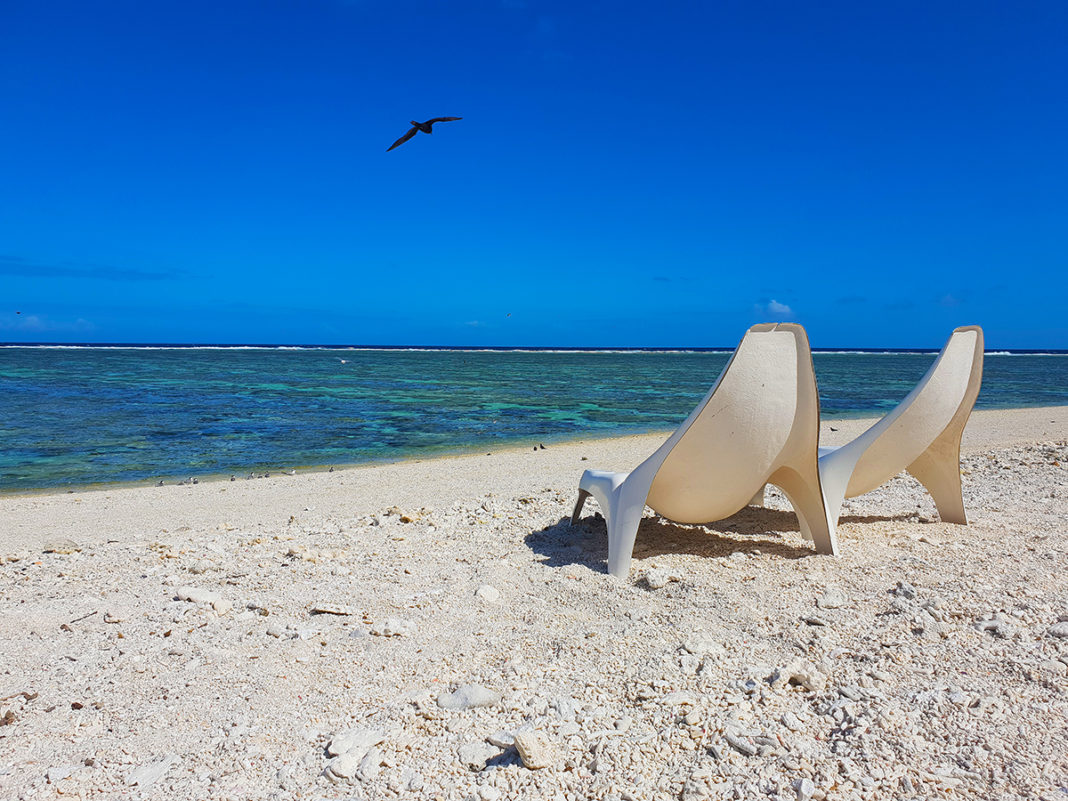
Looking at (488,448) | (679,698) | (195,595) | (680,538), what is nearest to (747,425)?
(680,538)

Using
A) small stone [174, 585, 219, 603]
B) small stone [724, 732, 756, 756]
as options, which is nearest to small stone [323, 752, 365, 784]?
small stone [724, 732, 756, 756]

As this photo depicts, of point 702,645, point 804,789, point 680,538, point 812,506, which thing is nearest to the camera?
point 804,789

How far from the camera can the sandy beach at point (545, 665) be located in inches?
104

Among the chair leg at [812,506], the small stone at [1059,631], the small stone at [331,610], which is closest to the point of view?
the small stone at [1059,631]

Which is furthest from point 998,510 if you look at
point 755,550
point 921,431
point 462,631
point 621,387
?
point 621,387

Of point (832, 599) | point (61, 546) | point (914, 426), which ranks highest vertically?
point (914, 426)

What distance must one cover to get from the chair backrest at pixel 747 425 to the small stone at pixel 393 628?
1.98 meters

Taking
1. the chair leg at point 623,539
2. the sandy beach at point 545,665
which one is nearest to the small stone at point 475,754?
the sandy beach at point 545,665

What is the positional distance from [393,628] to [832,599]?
2.61m

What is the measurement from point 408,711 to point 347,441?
1469cm

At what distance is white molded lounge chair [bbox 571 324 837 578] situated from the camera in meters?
4.58

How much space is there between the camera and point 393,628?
4031mm

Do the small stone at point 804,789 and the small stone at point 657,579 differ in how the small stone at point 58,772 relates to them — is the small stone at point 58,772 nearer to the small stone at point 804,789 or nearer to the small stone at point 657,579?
the small stone at point 804,789

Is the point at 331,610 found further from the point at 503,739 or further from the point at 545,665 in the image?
the point at 503,739
